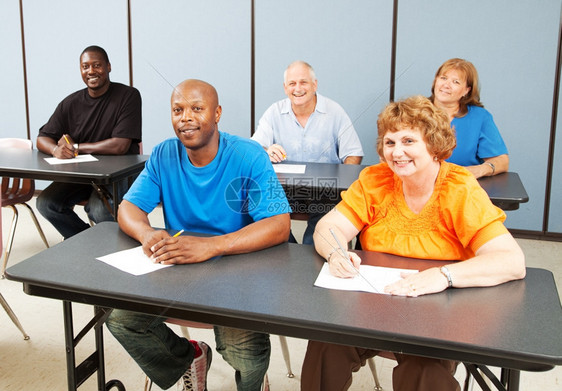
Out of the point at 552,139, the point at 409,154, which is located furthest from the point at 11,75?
the point at 552,139

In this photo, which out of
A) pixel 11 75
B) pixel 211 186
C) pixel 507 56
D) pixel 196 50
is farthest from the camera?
pixel 11 75

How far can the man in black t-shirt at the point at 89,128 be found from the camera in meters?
3.50

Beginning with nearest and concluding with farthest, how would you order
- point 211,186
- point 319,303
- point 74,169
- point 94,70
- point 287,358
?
1. point 319,303
2. point 211,186
3. point 287,358
4. point 74,169
5. point 94,70

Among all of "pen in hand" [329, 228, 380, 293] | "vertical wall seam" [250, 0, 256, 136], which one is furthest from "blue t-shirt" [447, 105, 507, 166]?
"vertical wall seam" [250, 0, 256, 136]

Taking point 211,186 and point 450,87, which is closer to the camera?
point 211,186

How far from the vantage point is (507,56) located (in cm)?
414

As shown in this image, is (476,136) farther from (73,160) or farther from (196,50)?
(196,50)

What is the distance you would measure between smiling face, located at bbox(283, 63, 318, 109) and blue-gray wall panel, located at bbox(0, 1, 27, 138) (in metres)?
3.19

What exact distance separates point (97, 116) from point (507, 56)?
3.08m

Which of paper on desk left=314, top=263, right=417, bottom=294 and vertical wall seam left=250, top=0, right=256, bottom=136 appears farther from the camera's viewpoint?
vertical wall seam left=250, top=0, right=256, bottom=136

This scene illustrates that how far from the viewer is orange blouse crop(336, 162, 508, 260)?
64.2 inches

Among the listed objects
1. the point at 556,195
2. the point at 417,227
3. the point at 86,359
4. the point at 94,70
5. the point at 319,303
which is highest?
the point at 94,70

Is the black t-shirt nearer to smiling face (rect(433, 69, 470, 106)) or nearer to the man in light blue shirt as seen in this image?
the man in light blue shirt

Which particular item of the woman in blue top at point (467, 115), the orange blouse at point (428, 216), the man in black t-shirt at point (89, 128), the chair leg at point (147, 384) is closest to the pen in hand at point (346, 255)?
the orange blouse at point (428, 216)
